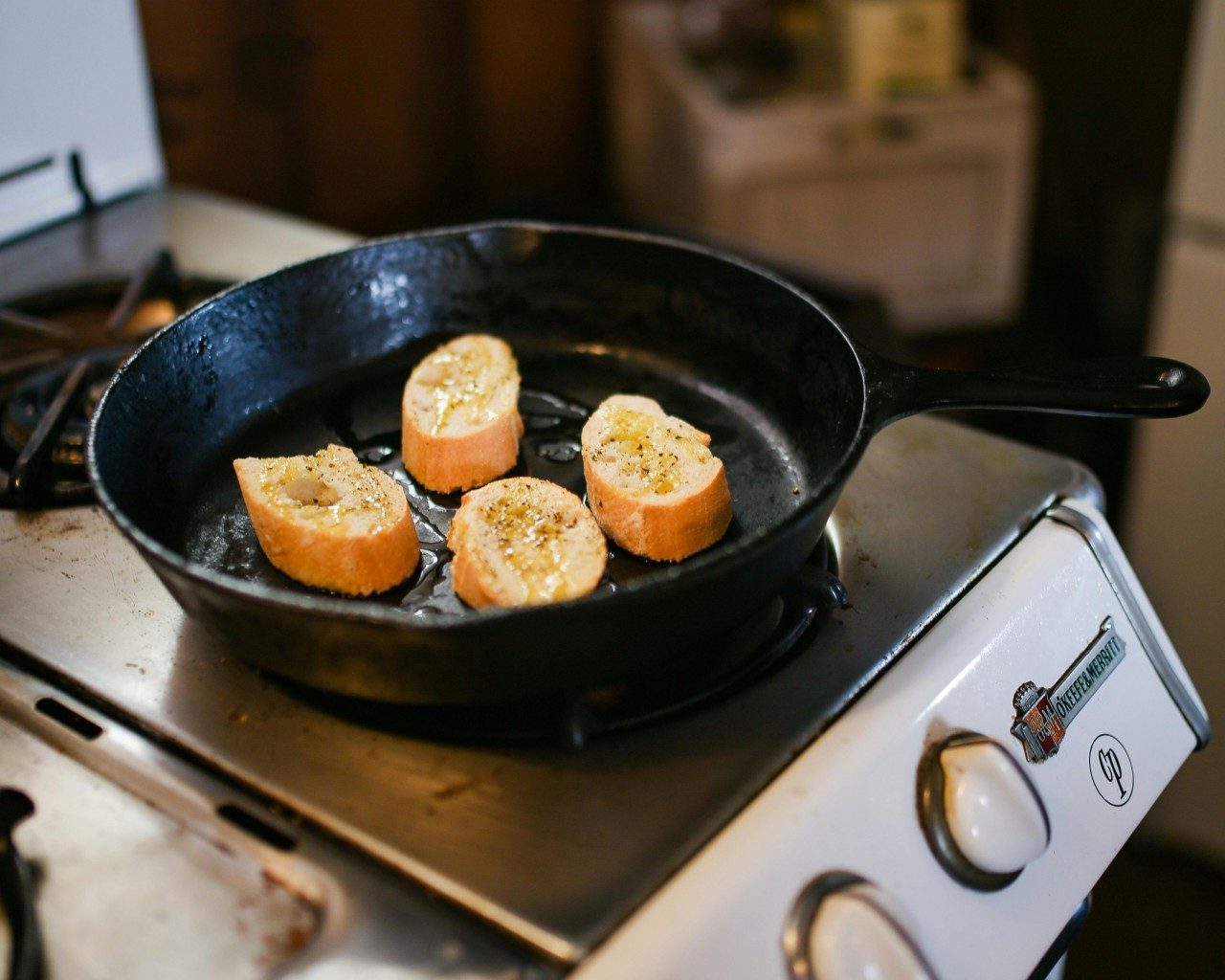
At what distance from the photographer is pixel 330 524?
75 centimetres

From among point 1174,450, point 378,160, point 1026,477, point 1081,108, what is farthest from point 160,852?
point 1081,108

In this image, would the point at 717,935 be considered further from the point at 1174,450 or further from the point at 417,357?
the point at 1174,450

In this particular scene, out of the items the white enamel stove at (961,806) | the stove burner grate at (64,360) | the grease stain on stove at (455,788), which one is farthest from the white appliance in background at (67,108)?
the white enamel stove at (961,806)

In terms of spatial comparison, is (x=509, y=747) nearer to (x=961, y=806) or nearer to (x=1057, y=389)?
(x=961, y=806)

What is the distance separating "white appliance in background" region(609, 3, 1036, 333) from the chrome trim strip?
1.35 meters

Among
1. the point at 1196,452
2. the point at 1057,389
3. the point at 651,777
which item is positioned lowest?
the point at 1196,452

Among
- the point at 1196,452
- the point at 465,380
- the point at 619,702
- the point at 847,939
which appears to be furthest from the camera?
the point at 1196,452

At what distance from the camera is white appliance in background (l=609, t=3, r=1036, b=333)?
2.23 meters

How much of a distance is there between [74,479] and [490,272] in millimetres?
387

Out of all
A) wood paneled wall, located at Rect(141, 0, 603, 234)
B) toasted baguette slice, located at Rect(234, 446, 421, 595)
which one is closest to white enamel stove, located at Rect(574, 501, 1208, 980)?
toasted baguette slice, located at Rect(234, 446, 421, 595)

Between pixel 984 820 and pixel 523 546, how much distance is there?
0.32 meters

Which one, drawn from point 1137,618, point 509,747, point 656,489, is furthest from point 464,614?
point 1137,618

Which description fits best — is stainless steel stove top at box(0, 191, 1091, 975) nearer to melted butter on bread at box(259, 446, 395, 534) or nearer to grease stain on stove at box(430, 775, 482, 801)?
grease stain on stove at box(430, 775, 482, 801)

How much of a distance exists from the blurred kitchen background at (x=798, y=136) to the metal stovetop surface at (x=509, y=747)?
985 mm
